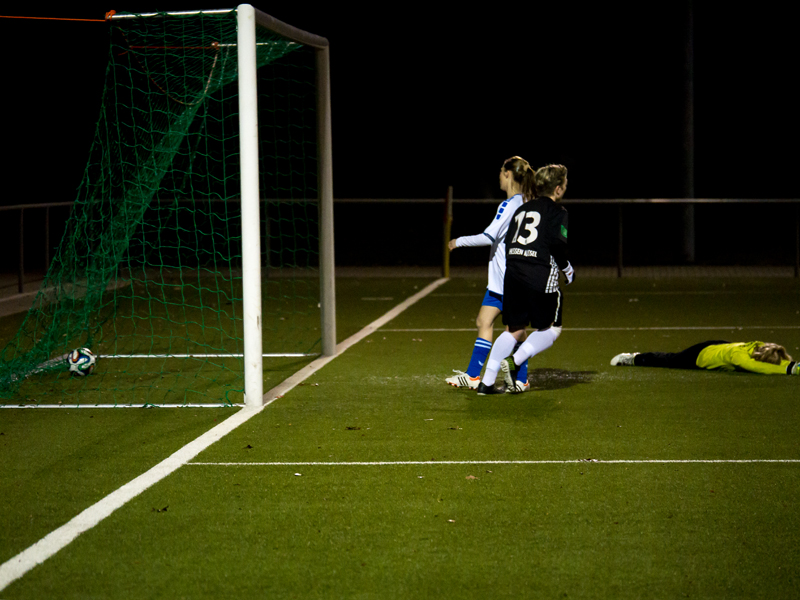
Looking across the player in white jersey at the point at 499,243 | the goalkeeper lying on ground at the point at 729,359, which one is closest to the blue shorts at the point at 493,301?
the player in white jersey at the point at 499,243

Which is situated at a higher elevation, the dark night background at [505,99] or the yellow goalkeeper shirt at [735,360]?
the dark night background at [505,99]

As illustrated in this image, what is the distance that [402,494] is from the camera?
16.3ft

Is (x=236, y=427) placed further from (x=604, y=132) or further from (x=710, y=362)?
(x=604, y=132)

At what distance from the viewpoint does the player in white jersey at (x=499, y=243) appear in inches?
286

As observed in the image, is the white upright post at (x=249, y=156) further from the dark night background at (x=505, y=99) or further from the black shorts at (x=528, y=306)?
the dark night background at (x=505, y=99)

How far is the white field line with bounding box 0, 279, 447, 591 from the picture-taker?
159 inches

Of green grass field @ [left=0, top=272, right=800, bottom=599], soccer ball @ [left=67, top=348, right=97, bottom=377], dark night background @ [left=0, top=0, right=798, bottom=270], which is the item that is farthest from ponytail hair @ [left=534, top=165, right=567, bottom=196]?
dark night background @ [left=0, top=0, right=798, bottom=270]

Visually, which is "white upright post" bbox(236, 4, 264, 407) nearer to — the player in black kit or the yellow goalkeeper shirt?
the player in black kit

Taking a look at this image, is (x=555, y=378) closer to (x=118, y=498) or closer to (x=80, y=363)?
(x=80, y=363)

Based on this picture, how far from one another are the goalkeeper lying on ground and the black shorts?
160 centimetres

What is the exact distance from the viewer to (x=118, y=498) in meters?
4.90

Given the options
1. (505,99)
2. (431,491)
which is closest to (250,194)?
(431,491)

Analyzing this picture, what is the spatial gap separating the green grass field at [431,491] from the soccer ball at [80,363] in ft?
3.73

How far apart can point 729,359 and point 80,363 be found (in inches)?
189
